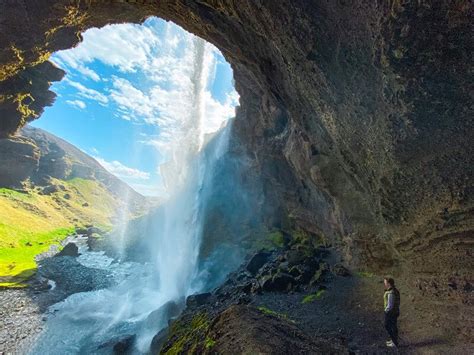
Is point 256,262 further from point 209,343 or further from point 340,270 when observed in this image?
point 209,343

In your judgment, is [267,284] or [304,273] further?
[304,273]

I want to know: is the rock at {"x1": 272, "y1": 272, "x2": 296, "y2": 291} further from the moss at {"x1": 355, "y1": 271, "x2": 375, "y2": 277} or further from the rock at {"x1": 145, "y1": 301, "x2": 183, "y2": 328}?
the rock at {"x1": 145, "y1": 301, "x2": 183, "y2": 328}

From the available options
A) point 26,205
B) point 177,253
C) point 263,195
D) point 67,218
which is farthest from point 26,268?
point 67,218

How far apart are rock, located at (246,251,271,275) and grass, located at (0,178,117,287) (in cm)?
3414

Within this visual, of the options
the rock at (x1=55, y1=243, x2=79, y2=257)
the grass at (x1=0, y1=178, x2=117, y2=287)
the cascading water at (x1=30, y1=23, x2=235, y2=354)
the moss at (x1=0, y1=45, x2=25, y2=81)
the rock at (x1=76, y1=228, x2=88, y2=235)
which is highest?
the moss at (x1=0, y1=45, x2=25, y2=81)

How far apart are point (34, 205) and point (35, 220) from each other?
1509 cm

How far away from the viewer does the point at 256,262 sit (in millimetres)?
31375

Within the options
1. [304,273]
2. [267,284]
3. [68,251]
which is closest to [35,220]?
[68,251]

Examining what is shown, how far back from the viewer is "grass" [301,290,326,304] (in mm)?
19627

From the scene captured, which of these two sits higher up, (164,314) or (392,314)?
(392,314)

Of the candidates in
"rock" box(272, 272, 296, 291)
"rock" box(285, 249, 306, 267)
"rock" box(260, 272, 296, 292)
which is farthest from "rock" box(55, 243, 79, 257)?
Answer: "rock" box(272, 272, 296, 291)

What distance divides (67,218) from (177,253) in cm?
10724

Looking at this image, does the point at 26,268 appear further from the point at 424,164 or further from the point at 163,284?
the point at 424,164

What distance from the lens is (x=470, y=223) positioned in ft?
31.9
